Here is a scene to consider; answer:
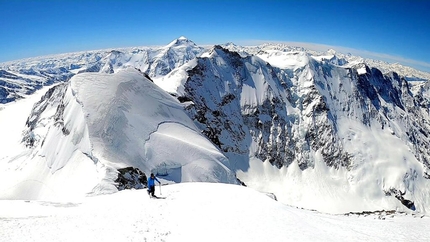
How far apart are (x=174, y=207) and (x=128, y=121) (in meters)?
57.2

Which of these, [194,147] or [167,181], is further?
[194,147]

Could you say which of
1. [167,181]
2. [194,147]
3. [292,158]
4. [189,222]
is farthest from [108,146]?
[292,158]

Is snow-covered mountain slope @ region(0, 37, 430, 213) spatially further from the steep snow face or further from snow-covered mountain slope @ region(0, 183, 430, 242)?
snow-covered mountain slope @ region(0, 183, 430, 242)

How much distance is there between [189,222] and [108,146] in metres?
50.4

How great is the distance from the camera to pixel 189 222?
19.8 meters

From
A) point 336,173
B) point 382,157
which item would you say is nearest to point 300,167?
point 336,173

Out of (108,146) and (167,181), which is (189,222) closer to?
(167,181)

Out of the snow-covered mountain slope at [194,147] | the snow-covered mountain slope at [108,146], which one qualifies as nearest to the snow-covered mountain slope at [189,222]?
the snow-covered mountain slope at [108,146]

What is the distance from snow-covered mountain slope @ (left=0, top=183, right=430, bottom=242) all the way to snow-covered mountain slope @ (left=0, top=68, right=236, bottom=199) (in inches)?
918

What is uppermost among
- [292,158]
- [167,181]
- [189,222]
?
[189,222]

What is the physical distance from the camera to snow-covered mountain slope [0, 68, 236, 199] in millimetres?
60031

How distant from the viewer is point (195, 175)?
68.6 metres

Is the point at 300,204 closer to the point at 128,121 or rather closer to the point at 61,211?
the point at 128,121

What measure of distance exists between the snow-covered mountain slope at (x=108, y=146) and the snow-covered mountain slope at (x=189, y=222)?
918 inches
